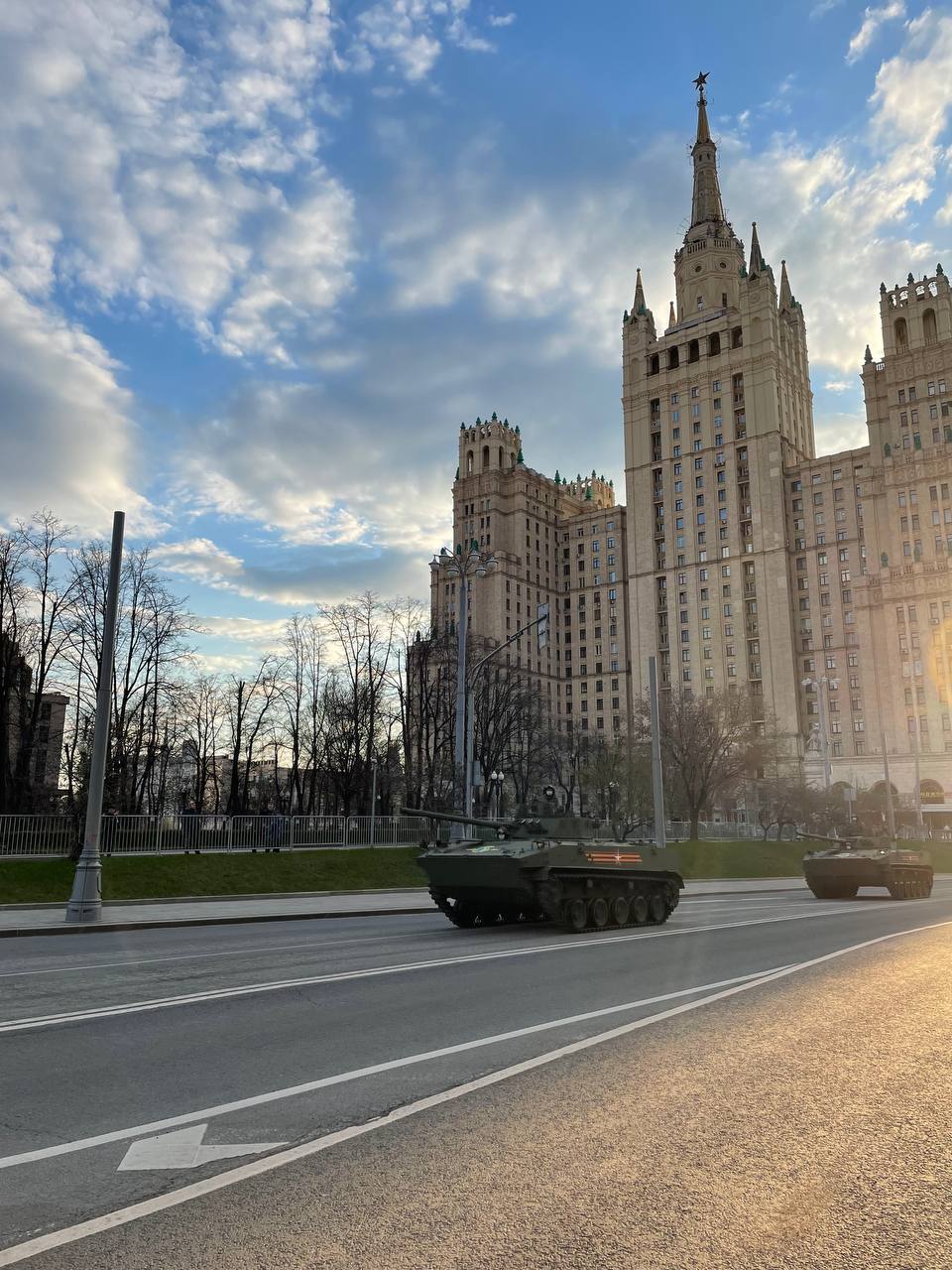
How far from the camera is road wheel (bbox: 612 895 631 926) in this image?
1669 centimetres

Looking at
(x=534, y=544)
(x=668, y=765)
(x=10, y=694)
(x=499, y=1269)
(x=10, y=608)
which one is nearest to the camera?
(x=499, y=1269)

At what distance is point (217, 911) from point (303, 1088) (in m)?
14.9

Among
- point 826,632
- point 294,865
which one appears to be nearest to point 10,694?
point 294,865

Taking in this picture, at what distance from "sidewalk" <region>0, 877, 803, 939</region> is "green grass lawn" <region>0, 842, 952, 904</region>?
933mm

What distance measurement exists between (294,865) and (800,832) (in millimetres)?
14804

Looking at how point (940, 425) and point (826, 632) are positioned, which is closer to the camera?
point (940, 425)

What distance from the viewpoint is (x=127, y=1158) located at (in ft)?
13.9

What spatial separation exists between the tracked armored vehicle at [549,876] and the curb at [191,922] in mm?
3353

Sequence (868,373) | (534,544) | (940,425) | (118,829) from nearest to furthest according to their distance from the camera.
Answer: (118,829) < (940,425) < (868,373) < (534,544)

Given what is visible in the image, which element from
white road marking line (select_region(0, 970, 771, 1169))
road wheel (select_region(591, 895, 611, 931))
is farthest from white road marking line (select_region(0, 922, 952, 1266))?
road wheel (select_region(591, 895, 611, 931))

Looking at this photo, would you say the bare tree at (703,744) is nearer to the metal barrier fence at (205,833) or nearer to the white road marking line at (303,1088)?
the metal barrier fence at (205,833)

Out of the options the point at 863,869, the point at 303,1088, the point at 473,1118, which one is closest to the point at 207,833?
the point at 863,869

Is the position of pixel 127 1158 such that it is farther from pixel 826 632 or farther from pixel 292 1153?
pixel 826 632

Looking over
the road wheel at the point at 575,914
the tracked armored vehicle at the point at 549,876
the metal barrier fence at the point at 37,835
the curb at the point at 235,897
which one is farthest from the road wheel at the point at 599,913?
the metal barrier fence at the point at 37,835
